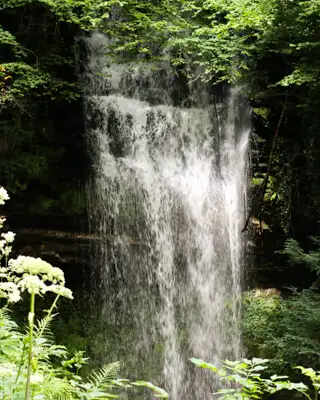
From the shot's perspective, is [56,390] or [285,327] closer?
[56,390]

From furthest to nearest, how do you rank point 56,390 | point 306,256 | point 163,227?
point 163,227, point 306,256, point 56,390

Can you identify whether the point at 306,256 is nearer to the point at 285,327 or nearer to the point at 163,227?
the point at 285,327

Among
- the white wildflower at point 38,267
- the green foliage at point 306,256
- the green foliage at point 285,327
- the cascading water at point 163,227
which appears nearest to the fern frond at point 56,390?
the white wildflower at point 38,267

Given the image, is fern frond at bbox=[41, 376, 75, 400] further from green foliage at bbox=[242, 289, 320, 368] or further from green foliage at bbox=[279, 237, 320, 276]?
green foliage at bbox=[279, 237, 320, 276]

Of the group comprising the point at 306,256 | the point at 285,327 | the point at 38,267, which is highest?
the point at 38,267

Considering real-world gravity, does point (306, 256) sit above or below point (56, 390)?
below

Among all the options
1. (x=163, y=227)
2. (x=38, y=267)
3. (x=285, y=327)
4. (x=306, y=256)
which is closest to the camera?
(x=38, y=267)

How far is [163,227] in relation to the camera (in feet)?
28.6

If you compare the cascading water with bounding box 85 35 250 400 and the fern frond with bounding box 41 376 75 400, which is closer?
the fern frond with bounding box 41 376 75 400

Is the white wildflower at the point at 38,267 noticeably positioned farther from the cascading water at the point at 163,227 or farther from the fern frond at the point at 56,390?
the cascading water at the point at 163,227

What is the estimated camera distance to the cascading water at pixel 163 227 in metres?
8.30

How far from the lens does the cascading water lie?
8.30 meters

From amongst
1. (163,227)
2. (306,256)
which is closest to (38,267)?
(306,256)

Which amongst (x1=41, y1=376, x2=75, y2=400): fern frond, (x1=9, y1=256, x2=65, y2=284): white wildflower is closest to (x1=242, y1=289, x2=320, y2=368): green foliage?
(x1=41, y1=376, x2=75, y2=400): fern frond
